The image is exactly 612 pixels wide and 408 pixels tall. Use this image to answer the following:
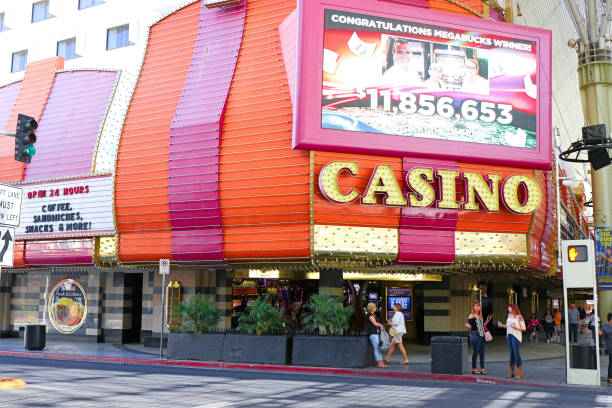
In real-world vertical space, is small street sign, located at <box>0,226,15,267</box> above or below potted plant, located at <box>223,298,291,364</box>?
above

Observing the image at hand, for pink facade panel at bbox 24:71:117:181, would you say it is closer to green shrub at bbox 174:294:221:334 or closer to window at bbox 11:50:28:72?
green shrub at bbox 174:294:221:334

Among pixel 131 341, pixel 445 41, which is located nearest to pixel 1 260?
pixel 445 41

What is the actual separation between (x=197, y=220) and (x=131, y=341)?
32.6 feet

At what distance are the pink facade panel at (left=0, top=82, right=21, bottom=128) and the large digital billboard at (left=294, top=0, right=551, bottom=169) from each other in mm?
18118

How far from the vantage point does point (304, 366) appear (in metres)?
19.2

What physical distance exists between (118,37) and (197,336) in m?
19.7

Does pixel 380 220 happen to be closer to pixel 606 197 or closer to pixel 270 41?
pixel 270 41

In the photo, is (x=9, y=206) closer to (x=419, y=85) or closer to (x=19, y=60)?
(x=419, y=85)

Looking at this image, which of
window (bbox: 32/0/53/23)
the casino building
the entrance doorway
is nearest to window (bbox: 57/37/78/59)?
window (bbox: 32/0/53/23)

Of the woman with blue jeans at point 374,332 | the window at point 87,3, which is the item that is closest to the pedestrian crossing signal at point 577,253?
the woman with blue jeans at point 374,332

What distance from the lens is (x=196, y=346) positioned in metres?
21.0

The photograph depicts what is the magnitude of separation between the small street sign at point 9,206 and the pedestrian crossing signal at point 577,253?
1377 centimetres

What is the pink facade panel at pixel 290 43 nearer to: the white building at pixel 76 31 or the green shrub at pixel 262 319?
the green shrub at pixel 262 319

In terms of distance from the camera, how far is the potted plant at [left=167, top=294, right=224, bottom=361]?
20.7 meters
